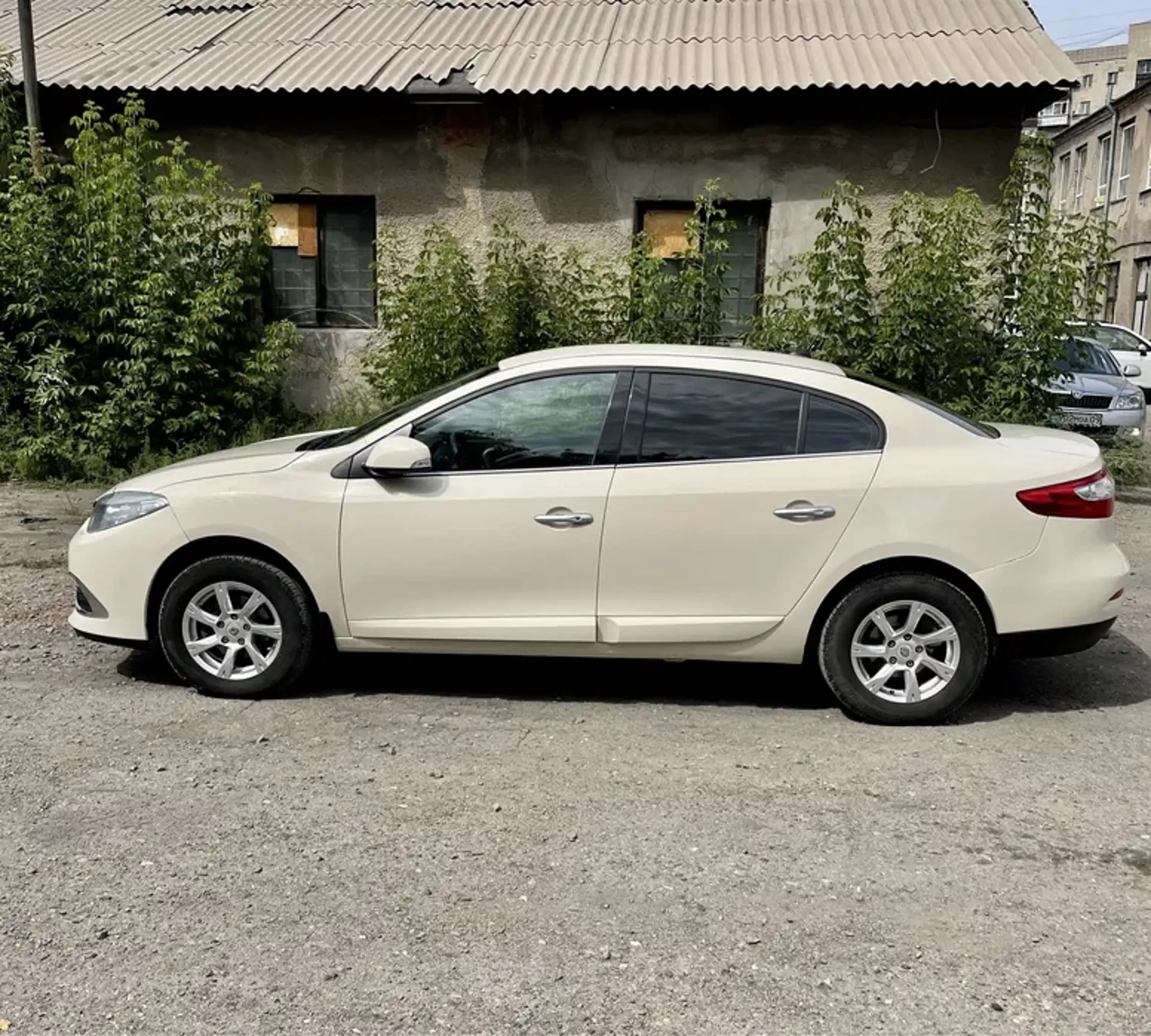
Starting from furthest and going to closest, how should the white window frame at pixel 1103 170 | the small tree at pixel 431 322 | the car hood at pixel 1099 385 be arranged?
the white window frame at pixel 1103 170
the car hood at pixel 1099 385
the small tree at pixel 431 322

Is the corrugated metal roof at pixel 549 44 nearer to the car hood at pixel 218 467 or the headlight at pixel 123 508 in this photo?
the car hood at pixel 218 467

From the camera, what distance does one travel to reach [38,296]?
995 cm

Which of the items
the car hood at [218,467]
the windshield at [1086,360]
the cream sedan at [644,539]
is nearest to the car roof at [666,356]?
the cream sedan at [644,539]

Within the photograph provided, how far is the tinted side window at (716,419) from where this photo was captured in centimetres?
485

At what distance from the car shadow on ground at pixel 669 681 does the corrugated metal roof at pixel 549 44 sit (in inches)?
239

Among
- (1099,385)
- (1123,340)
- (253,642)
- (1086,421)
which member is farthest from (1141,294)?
(253,642)

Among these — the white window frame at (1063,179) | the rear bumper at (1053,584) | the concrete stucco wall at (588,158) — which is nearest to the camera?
the rear bumper at (1053,584)

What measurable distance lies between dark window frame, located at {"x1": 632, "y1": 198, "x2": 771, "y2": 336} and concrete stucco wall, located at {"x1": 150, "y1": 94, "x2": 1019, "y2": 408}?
65mm

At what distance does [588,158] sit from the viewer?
10711 mm

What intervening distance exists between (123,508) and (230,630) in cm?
74

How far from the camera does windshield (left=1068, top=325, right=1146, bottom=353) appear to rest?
1945cm

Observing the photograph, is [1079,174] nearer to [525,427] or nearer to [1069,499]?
[1069,499]

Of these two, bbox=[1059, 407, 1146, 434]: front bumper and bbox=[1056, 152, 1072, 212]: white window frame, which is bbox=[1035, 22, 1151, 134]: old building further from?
bbox=[1059, 407, 1146, 434]: front bumper

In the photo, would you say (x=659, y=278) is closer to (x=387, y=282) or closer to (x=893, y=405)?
(x=387, y=282)
